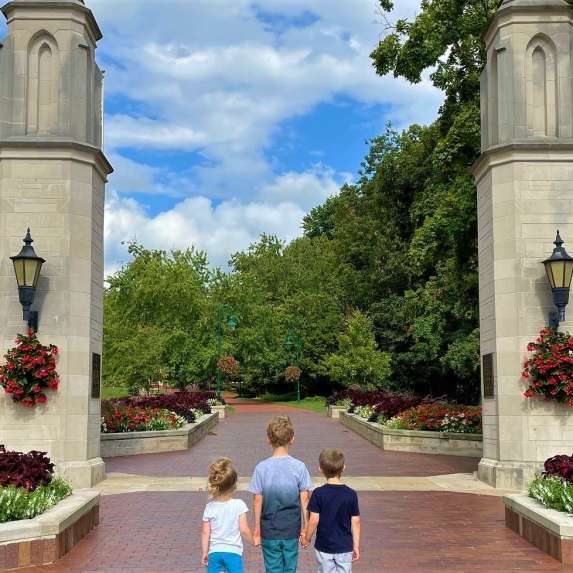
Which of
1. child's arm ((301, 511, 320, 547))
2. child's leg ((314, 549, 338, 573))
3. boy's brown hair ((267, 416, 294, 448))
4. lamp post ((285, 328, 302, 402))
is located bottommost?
child's leg ((314, 549, 338, 573))

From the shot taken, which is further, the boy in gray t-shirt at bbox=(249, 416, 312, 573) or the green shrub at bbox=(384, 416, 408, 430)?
the green shrub at bbox=(384, 416, 408, 430)

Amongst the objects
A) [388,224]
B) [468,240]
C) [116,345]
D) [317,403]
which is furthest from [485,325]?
[317,403]

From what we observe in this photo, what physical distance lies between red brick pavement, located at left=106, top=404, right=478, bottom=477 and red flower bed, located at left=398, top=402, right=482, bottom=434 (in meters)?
1.10

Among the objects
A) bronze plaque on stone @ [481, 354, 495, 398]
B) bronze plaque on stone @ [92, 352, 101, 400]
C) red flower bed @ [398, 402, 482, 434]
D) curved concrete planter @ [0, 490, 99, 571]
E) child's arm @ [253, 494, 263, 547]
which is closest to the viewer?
child's arm @ [253, 494, 263, 547]

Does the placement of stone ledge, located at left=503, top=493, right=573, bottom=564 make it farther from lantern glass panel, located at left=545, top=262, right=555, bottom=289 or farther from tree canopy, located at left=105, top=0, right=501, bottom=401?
tree canopy, located at left=105, top=0, right=501, bottom=401

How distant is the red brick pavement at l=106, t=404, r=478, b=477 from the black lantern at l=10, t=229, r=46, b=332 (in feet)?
14.9

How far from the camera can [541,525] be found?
343 inches

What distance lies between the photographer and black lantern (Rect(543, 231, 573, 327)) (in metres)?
13.0

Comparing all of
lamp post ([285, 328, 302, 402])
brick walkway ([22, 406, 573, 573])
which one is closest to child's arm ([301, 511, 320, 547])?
brick walkway ([22, 406, 573, 573])

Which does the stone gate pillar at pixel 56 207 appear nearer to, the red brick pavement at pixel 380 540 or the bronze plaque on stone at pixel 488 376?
the red brick pavement at pixel 380 540

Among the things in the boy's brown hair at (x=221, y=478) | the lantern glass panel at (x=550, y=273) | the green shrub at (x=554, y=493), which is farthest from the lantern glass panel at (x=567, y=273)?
the boy's brown hair at (x=221, y=478)

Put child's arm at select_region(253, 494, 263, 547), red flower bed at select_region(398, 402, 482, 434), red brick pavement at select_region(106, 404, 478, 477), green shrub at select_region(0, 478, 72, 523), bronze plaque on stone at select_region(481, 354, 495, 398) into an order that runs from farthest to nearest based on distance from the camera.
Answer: red flower bed at select_region(398, 402, 482, 434)
red brick pavement at select_region(106, 404, 478, 477)
bronze plaque on stone at select_region(481, 354, 495, 398)
green shrub at select_region(0, 478, 72, 523)
child's arm at select_region(253, 494, 263, 547)

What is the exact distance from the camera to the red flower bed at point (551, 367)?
1299 centimetres

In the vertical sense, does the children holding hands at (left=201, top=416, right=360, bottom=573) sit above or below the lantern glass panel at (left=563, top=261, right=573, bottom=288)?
below
